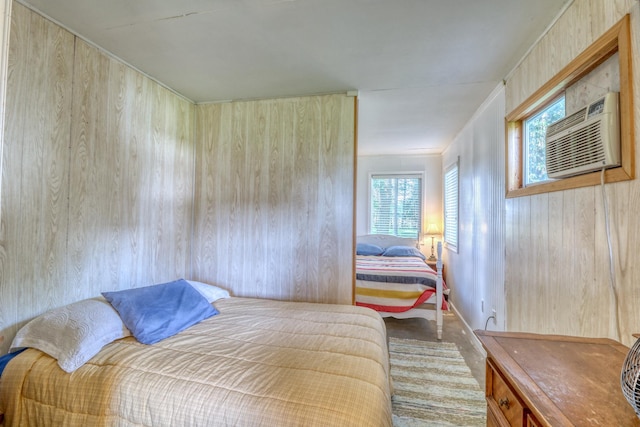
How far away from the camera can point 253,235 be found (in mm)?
2764

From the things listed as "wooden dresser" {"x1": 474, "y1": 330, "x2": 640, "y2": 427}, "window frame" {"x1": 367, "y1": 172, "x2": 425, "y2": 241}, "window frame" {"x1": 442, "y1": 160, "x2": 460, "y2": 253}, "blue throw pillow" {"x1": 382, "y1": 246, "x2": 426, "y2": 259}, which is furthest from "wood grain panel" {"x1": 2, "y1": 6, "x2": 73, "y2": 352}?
"window frame" {"x1": 367, "y1": 172, "x2": 425, "y2": 241}

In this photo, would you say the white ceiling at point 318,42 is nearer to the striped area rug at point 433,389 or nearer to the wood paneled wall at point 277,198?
the wood paneled wall at point 277,198

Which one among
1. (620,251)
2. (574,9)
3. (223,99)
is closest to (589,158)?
(620,251)

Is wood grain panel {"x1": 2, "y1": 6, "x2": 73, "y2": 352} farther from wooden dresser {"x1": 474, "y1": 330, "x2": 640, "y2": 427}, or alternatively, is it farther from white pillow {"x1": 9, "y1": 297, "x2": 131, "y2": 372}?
wooden dresser {"x1": 474, "y1": 330, "x2": 640, "y2": 427}

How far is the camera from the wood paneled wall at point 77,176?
1.56 metres

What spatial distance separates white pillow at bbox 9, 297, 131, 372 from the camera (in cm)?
142

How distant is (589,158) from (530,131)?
3.22 ft

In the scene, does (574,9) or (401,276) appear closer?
(574,9)

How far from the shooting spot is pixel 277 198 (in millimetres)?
2711

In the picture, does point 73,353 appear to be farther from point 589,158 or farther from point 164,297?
point 589,158

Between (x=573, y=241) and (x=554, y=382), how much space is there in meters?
0.94

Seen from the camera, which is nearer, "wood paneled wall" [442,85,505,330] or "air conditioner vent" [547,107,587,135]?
"air conditioner vent" [547,107,587,135]

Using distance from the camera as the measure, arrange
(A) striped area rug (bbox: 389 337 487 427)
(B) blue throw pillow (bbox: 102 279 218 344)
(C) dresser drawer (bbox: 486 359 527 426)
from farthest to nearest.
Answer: (A) striped area rug (bbox: 389 337 487 427), (B) blue throw pillow (bbox: 102 279 218 344), (C) dresser drawer (bbox: 486 359 527 426)

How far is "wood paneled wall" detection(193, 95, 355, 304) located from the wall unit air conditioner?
4.78 feet
